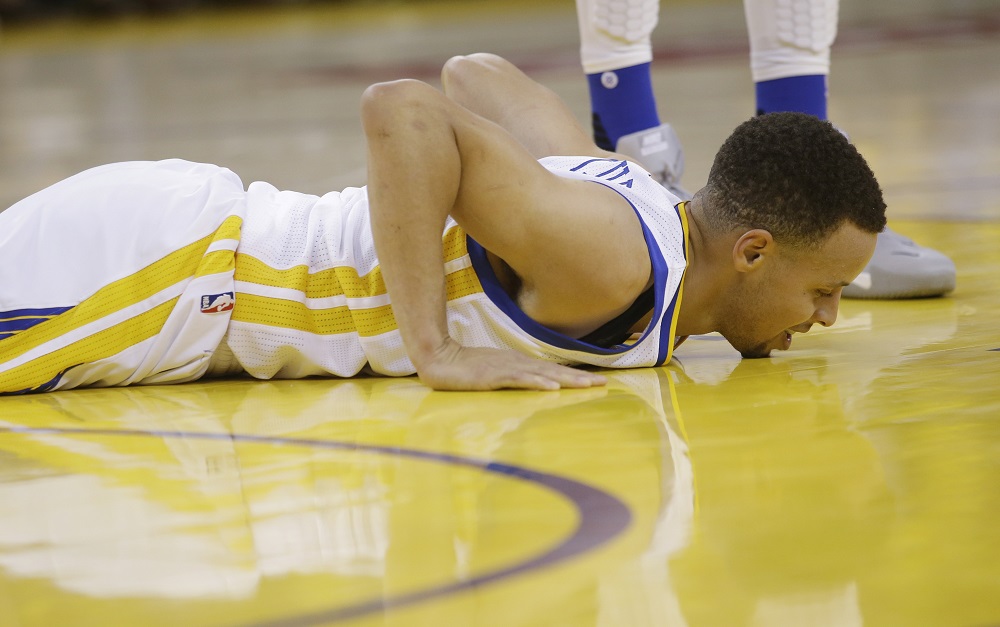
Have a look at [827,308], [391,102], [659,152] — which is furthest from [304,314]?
[659,152]

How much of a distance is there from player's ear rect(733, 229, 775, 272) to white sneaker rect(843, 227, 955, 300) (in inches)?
29.5

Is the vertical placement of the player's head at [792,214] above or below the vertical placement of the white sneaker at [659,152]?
above

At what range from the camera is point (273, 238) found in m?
2.17

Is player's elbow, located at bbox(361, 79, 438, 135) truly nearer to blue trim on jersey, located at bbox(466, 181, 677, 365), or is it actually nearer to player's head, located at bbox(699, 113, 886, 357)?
blue trim on jersey, located at bbox(466, 181, 677, 365)

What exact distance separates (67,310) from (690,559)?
1.19 m

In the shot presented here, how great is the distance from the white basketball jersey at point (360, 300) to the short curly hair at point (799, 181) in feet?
0.44

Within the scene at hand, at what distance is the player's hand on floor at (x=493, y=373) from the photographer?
201cm

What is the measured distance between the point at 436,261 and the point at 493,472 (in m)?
0.50

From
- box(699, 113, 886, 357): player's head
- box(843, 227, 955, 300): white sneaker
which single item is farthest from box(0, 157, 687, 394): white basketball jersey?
box(843, 227, 955, 300): white sneaker

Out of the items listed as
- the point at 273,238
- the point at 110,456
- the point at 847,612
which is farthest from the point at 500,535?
the point at 273,238

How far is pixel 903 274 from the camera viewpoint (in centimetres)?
269

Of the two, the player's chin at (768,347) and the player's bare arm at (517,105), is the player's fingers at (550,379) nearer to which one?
the player's chin at (768,347)

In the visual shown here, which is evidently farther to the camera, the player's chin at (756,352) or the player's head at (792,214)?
the player's chin at (756,352)

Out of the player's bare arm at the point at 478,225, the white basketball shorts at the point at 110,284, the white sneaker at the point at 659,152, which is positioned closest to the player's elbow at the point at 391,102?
the player's bare arm at the point at 478,225
